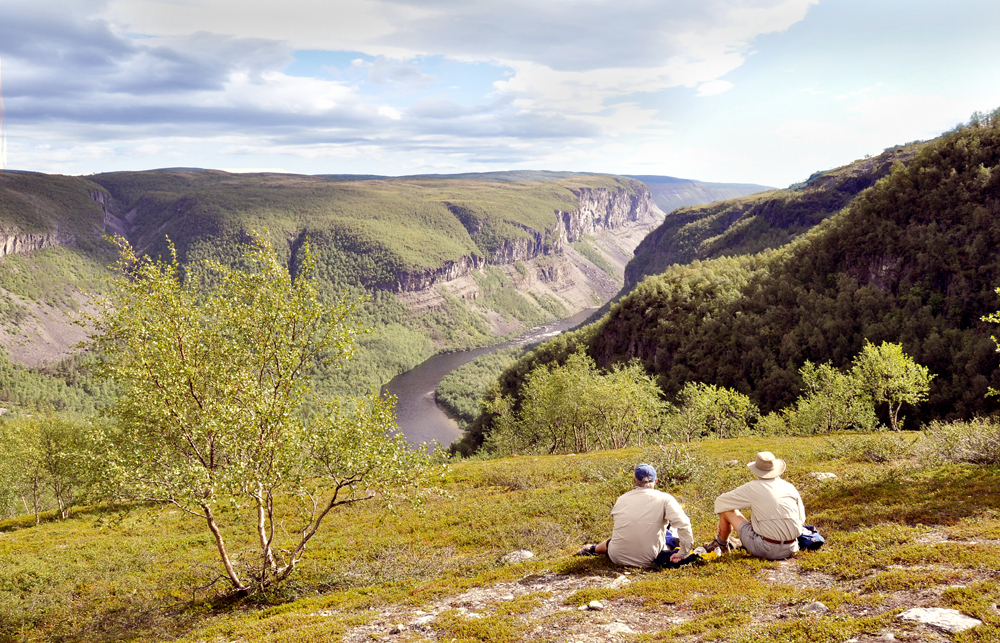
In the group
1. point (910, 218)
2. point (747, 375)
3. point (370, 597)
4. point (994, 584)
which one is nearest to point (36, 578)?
point (370, 597)

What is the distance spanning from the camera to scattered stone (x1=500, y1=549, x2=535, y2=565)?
1822 centimetres

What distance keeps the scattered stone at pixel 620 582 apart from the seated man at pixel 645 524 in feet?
2.30

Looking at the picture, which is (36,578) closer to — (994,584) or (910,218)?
(994,584)

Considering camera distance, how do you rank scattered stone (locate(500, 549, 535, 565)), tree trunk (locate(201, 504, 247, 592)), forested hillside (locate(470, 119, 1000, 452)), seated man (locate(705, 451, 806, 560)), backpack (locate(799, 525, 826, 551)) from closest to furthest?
seated man (locate(705, 451, 806, 560)) → backpack (locate(799, 525, 826, 551)) → tree trunk (locate(201, 504, 247, 592)) → scattered stone (locate(500, 549, 535, 565)) → forested hillside (locate(470, 119, 1000, 452))

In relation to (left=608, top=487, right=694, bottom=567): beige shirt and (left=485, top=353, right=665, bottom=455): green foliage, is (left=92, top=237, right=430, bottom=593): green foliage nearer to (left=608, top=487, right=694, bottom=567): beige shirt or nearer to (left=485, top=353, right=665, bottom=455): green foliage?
(left=608, top=487, right=694, bottom=567): beige shirt

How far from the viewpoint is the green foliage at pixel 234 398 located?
52.7 ft

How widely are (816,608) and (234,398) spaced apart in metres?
A: 17.3

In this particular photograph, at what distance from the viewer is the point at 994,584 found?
A: 32.8 feet

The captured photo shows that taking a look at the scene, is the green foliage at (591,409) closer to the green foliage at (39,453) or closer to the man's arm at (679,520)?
the man's arm at (679,520)

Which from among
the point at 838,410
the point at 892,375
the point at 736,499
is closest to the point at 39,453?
the point at 736,499

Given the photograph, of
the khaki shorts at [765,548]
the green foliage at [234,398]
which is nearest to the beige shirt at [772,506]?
the khaki shorts at [765,548]

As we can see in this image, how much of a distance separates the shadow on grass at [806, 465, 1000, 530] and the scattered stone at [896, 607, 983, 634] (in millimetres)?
7212

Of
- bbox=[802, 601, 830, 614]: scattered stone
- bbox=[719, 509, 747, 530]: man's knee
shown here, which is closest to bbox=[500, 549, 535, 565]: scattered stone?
bbox=[719, 509, 747, 530]: man's knee

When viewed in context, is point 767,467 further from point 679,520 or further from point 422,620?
point 422,620
